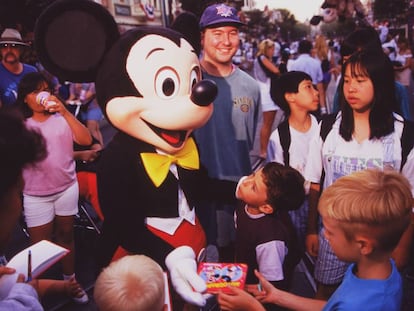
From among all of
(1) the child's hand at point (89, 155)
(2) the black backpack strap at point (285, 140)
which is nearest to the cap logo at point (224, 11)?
(2) the black backpack strap at point (285, 140)

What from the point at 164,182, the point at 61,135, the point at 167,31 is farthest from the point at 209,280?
the point at 61,135

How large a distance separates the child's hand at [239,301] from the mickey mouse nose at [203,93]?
0.83m

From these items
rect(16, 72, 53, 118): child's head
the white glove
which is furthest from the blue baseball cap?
the white glove

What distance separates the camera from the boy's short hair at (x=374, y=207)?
A: 1.37 m

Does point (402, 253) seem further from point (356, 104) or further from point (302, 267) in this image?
point (302, 267)

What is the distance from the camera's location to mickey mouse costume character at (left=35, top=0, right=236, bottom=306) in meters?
1.99

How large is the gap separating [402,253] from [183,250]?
109 centimetres

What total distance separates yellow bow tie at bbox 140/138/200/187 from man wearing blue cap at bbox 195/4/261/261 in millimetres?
480

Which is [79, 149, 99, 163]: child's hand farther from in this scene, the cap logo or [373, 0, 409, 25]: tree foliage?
[373, 0, 409, 25]: tree foliage

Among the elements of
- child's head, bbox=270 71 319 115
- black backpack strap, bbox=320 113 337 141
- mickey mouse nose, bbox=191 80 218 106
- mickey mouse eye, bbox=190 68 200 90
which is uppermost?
mickey mouse eye, bbox=190 68 200 90

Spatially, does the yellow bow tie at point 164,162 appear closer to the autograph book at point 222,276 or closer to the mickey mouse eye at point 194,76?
the mickey mouse eye at point 194,76

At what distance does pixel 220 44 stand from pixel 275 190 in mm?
1185

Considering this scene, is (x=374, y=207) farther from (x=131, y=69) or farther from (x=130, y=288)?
(x=131, y=69)

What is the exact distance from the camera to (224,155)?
2693 mm
